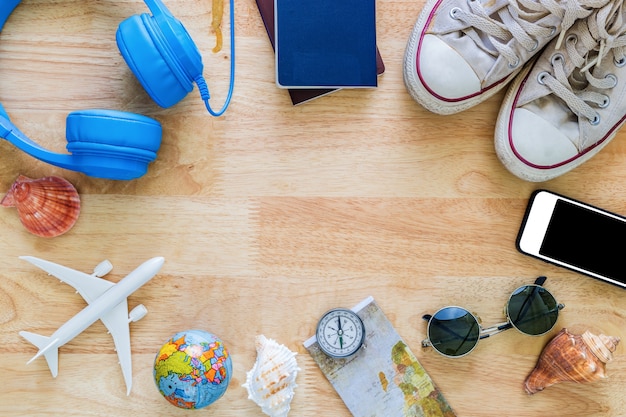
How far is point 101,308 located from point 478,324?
0.54 m

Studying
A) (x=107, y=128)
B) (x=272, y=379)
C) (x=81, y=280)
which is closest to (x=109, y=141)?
(x=107, y=128)

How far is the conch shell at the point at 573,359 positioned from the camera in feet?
2.68

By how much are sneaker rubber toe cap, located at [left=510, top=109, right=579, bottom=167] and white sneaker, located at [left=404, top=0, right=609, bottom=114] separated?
8cm

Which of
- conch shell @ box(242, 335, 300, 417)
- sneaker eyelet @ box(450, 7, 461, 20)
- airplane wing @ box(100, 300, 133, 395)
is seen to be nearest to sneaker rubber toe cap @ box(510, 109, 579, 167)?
sneaker eyelet @ box(450, 7, 461, 20)

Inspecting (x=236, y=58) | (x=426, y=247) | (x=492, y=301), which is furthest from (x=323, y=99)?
(x=492, y=301)

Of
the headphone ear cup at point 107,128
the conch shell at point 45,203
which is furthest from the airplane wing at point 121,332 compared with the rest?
the headphone ear cup at point 107,128

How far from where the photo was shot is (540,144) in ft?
2.64

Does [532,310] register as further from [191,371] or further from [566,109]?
[191,371]

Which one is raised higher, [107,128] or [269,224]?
[107,128]

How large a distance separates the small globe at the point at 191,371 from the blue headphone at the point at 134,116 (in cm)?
24

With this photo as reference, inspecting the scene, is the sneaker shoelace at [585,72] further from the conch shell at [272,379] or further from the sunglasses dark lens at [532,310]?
the conch shell at [272,379]

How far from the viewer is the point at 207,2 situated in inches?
32.7

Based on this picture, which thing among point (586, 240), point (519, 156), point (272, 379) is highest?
Result: point (519, 156)

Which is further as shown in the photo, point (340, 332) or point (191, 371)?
point (340, 332)
